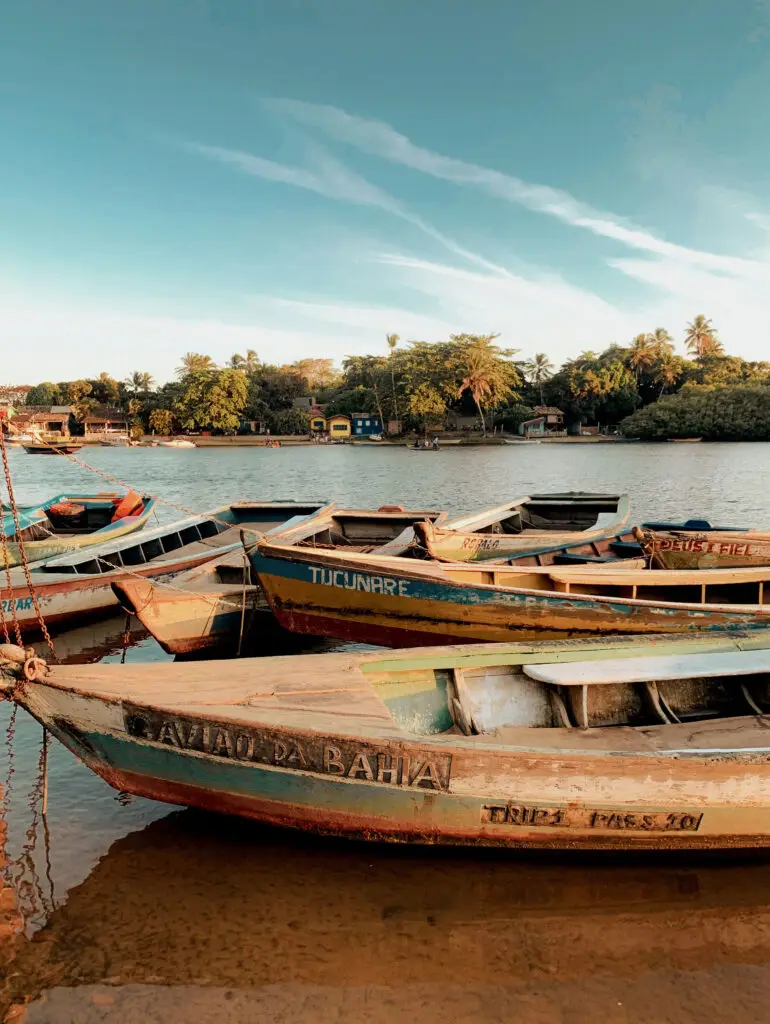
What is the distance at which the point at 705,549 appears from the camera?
9.73m

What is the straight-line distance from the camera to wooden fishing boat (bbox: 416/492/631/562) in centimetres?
1032

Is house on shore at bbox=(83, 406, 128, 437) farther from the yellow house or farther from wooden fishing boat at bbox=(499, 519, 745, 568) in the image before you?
wooden fishing boat at bbox=(499, 519, 745, 568)

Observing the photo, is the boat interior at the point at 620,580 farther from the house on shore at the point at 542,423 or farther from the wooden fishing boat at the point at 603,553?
Answer: the house on shore at the point at 542,423

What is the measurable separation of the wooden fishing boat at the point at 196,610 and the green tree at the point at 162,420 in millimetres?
87297

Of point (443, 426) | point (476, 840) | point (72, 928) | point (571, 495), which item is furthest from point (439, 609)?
point (443, 426)

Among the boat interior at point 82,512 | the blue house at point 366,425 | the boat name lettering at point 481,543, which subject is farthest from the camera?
the blue house at point 366,425

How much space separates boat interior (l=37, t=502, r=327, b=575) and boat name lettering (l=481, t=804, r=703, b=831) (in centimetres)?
519

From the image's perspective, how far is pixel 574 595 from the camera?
776 centimetres

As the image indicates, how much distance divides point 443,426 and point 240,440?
2745 centimetres

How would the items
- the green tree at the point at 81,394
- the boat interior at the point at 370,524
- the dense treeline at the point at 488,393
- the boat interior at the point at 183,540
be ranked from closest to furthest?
the boat interior at the point at 183,540, the boat interior at the point at 370,524, the dense treeline at the point at 488,393, the green tree at the point at 81,394

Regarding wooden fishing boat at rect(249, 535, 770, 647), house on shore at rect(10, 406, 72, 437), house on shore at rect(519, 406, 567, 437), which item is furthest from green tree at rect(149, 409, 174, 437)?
wooden fishing boat at rect(249, 535, 770, 647)

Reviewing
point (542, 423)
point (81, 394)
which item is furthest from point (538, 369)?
point (81, 394)

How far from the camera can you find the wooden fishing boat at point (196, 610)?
8094mm

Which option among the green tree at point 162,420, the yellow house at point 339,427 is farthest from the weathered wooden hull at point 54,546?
the green tree at point 162,420
